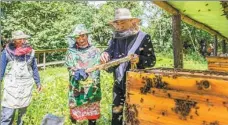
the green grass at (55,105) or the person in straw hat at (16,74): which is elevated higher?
the person in straw hat at (16,74)

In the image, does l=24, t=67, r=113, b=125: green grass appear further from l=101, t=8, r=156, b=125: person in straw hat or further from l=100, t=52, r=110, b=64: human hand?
l=100, t=52, r=110, b=64: human hand

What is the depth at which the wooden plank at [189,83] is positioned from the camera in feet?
8.66

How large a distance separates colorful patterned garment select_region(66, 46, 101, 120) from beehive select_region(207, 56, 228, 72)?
2296 mm

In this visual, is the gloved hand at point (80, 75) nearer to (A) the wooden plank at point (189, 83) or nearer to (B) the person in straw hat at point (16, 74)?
(B) the person in straw hat at point (16, 74)

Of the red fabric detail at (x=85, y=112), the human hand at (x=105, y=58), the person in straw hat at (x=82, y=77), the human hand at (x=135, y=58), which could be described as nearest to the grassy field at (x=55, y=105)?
the red fabric detail at (x=85, y=112)

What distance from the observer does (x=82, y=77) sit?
5090 millimetres

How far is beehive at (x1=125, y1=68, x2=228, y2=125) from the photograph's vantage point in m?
2.67

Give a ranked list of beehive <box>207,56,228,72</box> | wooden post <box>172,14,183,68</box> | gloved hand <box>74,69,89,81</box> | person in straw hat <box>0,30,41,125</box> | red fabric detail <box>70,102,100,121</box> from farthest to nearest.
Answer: beehive <box>207,56,228,72</box> < wooden post <box>172,14,183,68</box> < person in straw hat <box>0,30,41,125</box> < red fabric detail <box>70,102,100,121</box> < gloved hand <box>74,69,89,81</box>

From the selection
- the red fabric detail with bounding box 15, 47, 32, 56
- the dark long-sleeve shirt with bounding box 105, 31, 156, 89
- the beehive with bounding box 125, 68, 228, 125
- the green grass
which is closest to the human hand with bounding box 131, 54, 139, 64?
the dark long-sleeve shirt with bounding box 105, 31, 156, 89

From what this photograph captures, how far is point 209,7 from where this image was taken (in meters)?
6.30

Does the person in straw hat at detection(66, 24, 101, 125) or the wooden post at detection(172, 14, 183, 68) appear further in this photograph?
the wooden post at detection(172, 14, 183, 68)

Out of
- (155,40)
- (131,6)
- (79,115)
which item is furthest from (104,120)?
(131,6)

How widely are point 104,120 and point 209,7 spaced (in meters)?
2.63

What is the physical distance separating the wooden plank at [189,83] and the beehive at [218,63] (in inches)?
132
